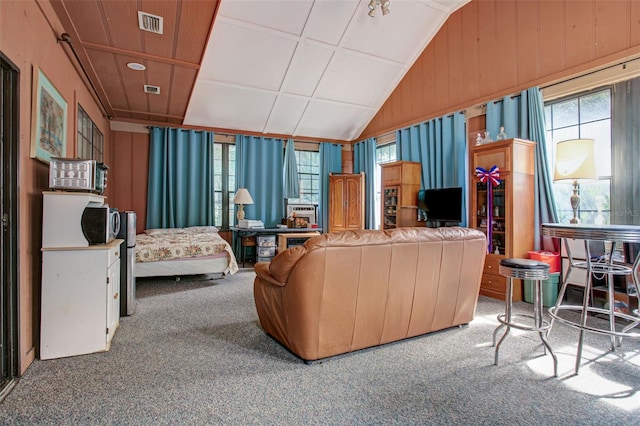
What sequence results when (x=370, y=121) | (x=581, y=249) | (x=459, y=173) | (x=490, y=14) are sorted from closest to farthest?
(x=581, y=249)
(x=490, y=14)
(x=459, y=173)
(x=370, y=121)

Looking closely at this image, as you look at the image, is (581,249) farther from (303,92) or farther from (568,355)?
(303,92)

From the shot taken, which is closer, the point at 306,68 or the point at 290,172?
the point at 306,68

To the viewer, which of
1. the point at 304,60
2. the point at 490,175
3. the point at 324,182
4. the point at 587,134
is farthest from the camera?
the point at 324,182

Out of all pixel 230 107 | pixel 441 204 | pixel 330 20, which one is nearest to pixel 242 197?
pixel 230 107

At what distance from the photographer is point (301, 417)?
1641 mm

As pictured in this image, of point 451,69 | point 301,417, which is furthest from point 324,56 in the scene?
point 301,417

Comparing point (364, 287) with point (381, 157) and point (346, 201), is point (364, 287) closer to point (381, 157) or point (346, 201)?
point (346, 201)

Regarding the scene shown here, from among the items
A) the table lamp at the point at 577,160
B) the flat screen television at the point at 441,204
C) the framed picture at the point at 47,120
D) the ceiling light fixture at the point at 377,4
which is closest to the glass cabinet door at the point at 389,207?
the flat screen television at the point at 441,204

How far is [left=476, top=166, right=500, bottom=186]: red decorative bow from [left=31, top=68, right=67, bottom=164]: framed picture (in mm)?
4317

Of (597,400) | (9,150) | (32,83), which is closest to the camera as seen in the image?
(597,400)

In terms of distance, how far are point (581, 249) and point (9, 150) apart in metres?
4.89

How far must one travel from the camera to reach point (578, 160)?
2.80m

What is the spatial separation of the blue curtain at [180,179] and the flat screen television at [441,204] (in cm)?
390

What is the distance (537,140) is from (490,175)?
682 mm
